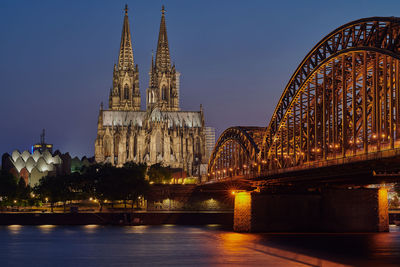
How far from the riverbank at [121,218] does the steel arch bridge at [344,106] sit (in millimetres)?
19312

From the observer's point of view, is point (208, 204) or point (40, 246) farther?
point (208, 204)

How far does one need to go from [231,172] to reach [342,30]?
5303 cm

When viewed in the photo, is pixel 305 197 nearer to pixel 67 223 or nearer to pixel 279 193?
pixel 279 193

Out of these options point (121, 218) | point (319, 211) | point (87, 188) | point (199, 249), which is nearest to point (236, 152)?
point (121, 218)

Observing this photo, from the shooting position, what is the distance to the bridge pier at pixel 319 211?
272ft

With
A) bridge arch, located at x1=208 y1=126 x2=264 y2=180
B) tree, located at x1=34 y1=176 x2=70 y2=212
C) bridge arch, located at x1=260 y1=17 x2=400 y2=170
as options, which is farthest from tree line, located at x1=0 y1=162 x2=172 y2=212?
bridge arch, located at x1=260 y1=17 x2=400 y2=170

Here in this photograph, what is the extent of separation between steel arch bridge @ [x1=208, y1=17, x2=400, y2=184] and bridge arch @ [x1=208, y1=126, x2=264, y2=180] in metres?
0.31

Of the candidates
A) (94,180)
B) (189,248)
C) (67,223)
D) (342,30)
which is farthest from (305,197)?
(94,180)

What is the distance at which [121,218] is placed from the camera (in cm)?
12219

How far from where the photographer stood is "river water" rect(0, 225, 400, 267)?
195 ft

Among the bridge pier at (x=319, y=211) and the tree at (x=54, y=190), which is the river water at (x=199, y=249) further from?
the tree at (x=54, y=190)

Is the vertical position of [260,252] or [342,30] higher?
[342,30]

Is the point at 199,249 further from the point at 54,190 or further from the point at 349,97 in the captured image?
the point at 54,190

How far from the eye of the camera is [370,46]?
5700cm
